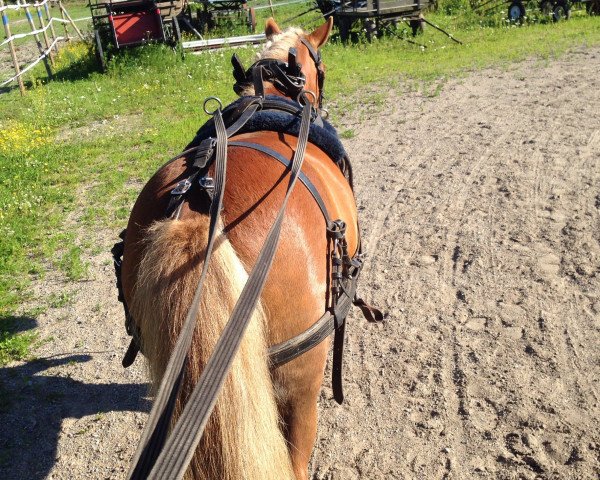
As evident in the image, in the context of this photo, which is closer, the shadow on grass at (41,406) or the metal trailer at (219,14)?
the shadow on grass at (41,406)

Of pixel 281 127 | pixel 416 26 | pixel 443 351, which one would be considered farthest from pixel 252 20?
pixel 281 127

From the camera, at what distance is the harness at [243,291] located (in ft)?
4.59

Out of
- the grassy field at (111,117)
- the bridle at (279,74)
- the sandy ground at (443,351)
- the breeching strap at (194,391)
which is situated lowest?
the sandy ground at (443,351)

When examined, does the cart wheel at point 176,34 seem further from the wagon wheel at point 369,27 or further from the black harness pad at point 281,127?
the black harness pad at point 281,127

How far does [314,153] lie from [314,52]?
54.8 inches

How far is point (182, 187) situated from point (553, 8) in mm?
15802

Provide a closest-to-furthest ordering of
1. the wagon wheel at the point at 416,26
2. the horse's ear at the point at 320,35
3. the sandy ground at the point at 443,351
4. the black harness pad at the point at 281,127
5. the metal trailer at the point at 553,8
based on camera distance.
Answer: the black harness pad at the point at 281,127 → the sandy ground at the point at 443,351 → the horse's ear at the point at 320,35 → the wagon wheel at the point at 416,26 → the metal trailer at the point at 553,8

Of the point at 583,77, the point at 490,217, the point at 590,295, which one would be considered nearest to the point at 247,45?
the point at 583,77

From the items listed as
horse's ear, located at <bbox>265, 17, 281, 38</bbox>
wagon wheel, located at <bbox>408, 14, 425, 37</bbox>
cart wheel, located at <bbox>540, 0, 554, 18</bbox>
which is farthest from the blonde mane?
cart wheel, located at <bbox>540, 0, 554, 18</bbox>

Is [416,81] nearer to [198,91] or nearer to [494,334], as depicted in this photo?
[198,91]

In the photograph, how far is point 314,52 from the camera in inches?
144

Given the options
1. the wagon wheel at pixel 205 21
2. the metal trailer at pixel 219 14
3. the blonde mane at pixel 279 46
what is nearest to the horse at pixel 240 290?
the blonde mane at pixel 279 46

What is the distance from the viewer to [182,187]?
6.34 feet

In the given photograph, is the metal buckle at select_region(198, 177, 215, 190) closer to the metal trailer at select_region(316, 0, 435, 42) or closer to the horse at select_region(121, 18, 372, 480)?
the horse at select_region(121, 18, 372, 480)
